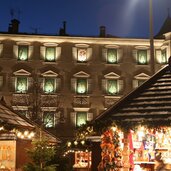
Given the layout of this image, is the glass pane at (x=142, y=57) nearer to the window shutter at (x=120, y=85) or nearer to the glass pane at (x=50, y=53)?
the window shutter at (x=120, y=85)

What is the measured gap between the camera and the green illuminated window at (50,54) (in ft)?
131

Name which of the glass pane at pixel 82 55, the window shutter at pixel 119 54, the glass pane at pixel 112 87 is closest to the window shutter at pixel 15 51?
the glass pane at pixel 82 55

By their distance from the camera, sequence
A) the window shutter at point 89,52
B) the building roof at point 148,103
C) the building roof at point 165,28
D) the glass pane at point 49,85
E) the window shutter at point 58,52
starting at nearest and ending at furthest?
the building roof at point 148,103 → the glass pane at point 49,85 → the window shutter at point 58,52 → the window shutter at point 89,52 → the building roof at point 165,28

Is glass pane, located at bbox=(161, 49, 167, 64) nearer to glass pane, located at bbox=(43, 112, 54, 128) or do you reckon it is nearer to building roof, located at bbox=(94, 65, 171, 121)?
glass pane, located at bbox=(43, 112, 54, 128)

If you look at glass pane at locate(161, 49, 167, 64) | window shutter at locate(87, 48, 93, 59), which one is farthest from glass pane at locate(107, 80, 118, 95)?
glass pane at locate(161, 49, 167, 64)

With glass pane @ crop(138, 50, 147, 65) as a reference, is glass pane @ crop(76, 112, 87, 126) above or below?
below

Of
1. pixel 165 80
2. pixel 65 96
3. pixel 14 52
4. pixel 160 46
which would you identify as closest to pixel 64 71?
pixel 65 96

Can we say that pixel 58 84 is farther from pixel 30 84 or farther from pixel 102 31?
pixel 102 31

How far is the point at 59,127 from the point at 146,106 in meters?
27.9

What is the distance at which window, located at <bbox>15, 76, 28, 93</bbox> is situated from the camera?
3903 centimetres

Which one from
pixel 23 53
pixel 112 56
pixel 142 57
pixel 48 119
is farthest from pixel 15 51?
pixel 142 57

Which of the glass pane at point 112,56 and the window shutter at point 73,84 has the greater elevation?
the glass pane at point 112,56

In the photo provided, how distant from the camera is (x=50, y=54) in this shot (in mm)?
40000

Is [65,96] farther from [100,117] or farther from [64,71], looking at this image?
[100,117]
